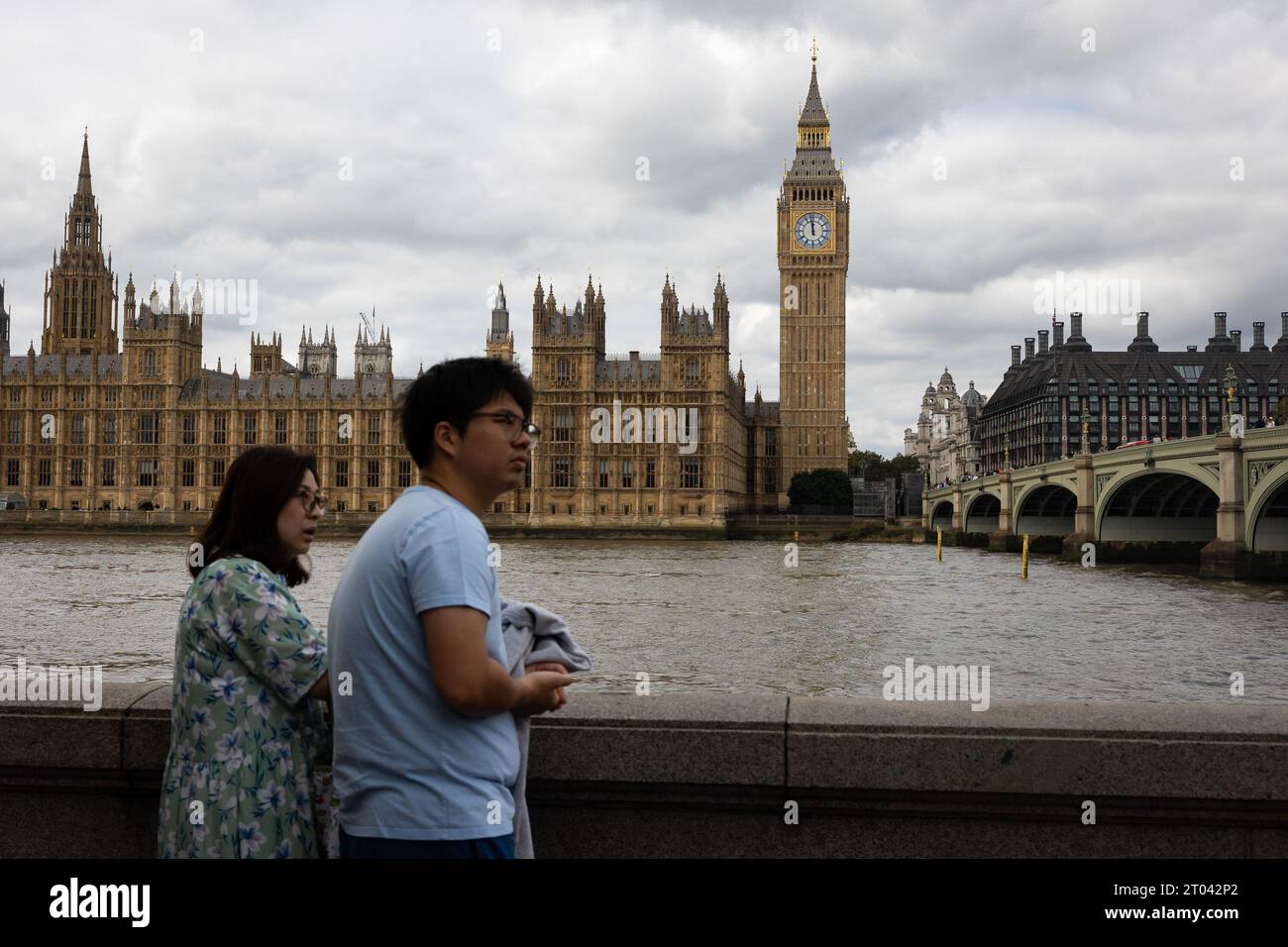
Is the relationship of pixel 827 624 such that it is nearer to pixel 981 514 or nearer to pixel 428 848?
pixel 428 848

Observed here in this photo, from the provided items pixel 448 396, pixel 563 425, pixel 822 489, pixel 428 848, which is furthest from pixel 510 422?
pixel 822 489

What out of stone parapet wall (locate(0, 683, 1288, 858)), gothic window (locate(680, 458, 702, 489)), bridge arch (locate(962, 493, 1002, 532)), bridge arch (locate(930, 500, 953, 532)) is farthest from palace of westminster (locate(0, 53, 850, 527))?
stone parapet wall (locate(0, 683, 1288, 858))

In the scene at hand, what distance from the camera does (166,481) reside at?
78.9 m

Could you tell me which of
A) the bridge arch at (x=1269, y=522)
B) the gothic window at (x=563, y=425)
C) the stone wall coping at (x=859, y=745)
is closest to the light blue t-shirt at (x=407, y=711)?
the stone wall coping at (x=859, y=745)

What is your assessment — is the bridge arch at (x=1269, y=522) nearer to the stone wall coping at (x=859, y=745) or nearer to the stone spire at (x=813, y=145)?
the stone wall coping at (x=859, y=745)

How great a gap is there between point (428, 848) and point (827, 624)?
18244 mm

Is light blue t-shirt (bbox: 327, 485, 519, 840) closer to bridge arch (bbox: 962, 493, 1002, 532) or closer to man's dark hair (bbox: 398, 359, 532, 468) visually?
man's dark hair (bbox: 398, 359, 532, 468)

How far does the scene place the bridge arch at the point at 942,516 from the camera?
247 ft

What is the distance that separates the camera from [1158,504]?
44062 millimetres

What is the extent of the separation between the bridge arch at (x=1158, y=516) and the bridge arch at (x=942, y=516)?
29.5m

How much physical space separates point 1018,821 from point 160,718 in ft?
→ 7.92
